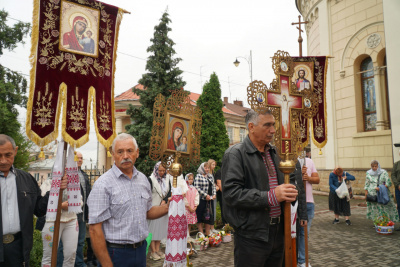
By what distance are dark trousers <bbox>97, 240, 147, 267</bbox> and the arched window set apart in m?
15.4

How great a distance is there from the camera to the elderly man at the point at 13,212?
3.05 m

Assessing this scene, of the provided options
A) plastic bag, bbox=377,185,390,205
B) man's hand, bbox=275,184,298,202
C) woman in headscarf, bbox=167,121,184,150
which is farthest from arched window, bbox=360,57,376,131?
man's hand, bbox=275,184,298,202

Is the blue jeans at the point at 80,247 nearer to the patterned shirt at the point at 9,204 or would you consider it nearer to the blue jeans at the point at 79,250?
the blue jeans at the point at 79,250

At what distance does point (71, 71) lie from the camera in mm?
4438

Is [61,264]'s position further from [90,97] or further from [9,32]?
[9,32]

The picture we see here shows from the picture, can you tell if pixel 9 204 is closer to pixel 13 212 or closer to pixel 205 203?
pixel 13 212

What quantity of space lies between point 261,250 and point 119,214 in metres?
1.37

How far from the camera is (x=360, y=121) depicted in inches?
613

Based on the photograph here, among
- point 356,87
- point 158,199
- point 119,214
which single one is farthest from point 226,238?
point 356,87

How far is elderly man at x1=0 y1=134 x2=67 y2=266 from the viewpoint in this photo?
3053 millimetres

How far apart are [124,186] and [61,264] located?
9.60 feet

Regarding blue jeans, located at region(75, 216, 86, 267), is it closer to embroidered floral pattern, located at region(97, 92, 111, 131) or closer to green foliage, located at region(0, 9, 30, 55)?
embroidered floral pattern, located at region(97, 92, 111, 131)

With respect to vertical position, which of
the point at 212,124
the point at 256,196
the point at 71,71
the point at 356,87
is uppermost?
the point at 356,87

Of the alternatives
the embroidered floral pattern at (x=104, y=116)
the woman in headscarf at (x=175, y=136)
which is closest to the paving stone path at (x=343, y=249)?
the woman in headscarf at (x=175, y=136)
